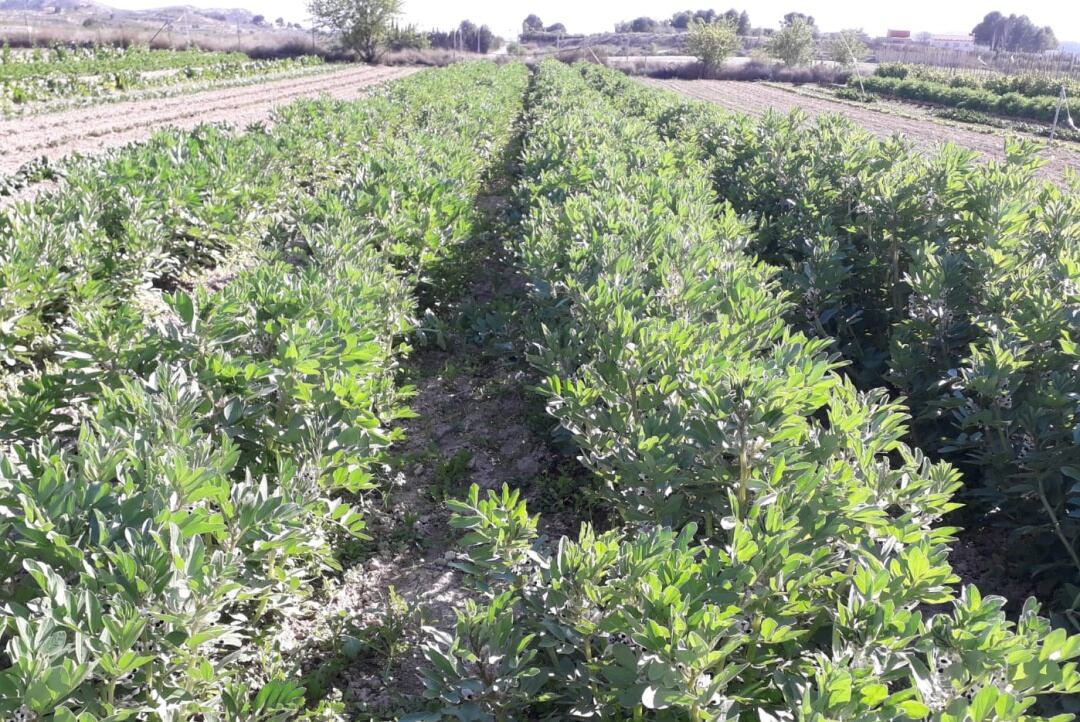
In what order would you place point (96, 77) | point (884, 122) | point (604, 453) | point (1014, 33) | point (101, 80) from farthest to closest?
1. point (1014, 33)
2. point (96, 77)
3. point (884, 122)
4. point (101, 80)
5. point (604, 453)

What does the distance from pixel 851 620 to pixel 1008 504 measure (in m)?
2.59

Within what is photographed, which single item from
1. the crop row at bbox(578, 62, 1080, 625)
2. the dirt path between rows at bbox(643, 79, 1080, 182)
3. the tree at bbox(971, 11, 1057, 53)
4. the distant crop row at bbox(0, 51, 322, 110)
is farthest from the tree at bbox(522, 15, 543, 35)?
the crop row at bbox(578, 62, 1080, 625)

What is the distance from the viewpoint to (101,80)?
77.6 ft

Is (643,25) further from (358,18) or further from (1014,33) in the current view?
(358,18)

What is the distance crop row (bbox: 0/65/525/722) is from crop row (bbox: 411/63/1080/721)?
0.71m

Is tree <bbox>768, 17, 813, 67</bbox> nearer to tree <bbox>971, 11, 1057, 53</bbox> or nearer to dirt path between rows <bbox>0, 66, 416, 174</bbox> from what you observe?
dirt path between rows <bbox>0, 66, 416, 174</bbox>

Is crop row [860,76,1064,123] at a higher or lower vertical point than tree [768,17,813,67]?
lower

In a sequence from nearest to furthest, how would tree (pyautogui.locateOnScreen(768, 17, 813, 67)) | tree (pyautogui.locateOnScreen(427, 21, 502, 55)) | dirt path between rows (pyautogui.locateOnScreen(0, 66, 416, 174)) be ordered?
1. dirt path between rows (pyautogui.locateOnScreen(0, 66, 416, 174))
2. tree (pyautogui.locateOnScreen(768, 17, 813, 67))
3. tree (pyautogui.locateOnScreen(427, 21, 502, 55))

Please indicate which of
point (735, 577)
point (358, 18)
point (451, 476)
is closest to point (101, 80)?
point (451, 476)

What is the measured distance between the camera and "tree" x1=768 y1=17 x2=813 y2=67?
188 feet

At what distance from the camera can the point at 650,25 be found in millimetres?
135125

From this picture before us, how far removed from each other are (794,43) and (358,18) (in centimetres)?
3270

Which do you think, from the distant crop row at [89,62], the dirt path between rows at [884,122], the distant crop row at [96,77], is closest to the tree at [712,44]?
the dirt path between rows at [884,122]

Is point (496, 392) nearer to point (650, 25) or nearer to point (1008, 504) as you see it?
point (1008, 504)
